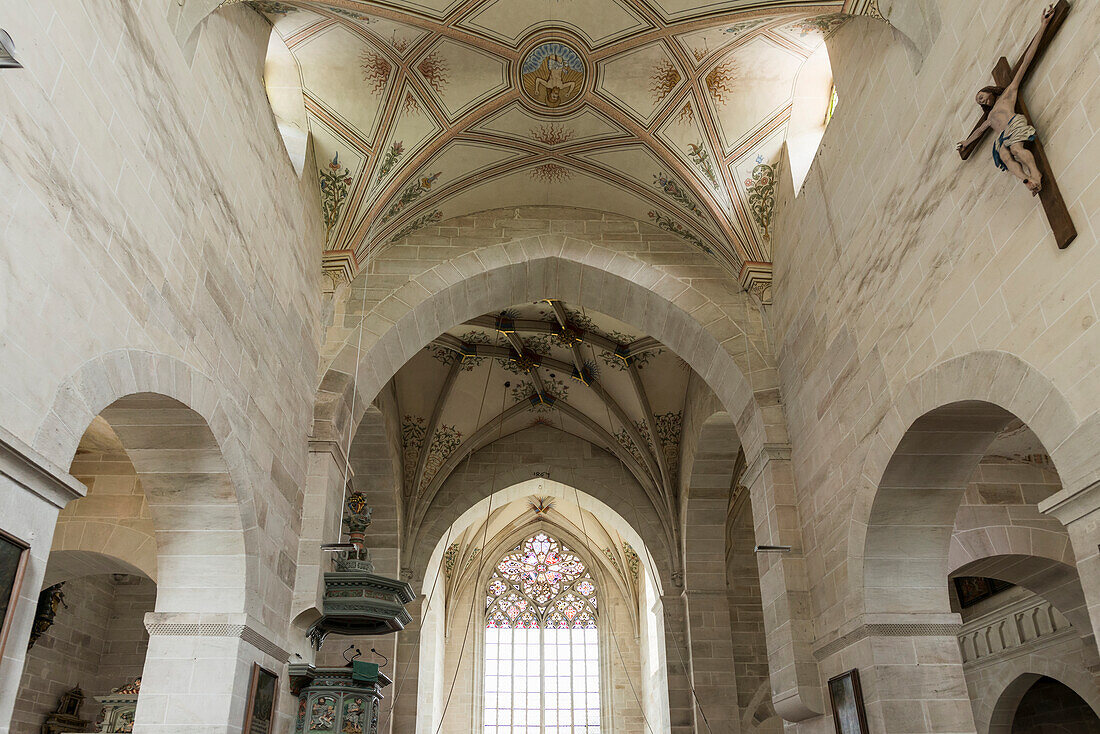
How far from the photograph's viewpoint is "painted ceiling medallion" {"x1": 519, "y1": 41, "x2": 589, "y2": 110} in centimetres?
852

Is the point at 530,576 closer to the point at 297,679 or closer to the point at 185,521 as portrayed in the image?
the point at 297,679

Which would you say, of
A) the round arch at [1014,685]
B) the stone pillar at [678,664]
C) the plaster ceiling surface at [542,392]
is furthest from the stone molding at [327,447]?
the round arch at [1014,685]

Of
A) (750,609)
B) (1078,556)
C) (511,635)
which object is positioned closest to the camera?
(1078,556)

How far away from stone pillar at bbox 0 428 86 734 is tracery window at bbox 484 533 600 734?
17526 mm

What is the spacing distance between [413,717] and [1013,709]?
9.00 metres

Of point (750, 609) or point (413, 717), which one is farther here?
point (750, 609)

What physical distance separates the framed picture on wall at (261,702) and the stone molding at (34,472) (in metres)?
2.99

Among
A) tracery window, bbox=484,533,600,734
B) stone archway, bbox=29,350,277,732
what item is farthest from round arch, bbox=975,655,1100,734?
stone archway, bbox=29,350,277,732

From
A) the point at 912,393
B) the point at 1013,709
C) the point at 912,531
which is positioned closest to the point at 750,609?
the point at 1013,709

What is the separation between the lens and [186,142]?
18.6ft

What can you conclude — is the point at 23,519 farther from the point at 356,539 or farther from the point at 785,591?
the point at 785,591

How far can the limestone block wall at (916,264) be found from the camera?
4223mm

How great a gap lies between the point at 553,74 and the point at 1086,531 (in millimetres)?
6485

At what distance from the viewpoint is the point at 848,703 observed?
6922 mm
